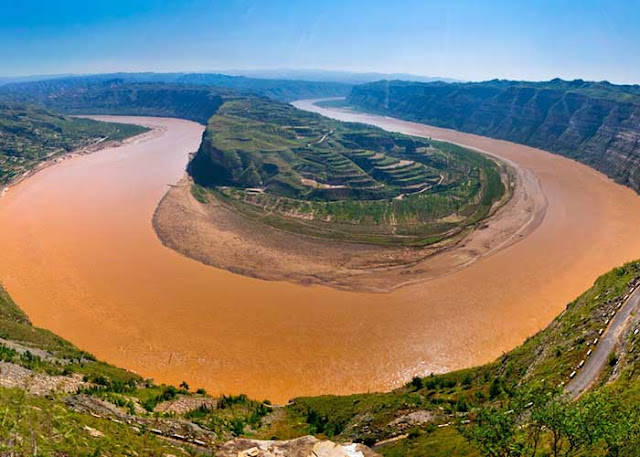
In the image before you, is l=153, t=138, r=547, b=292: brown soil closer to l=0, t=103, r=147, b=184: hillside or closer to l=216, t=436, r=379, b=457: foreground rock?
l=216, t=436, r=379, b=457: foreground rock

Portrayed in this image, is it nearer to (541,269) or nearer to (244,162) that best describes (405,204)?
(541,269)

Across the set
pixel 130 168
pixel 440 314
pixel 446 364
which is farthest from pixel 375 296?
pixel 130 168

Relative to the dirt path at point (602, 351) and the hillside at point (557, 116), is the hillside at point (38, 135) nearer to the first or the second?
the dirt path at point (602, 351)

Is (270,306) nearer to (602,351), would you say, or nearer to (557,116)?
(602,351)

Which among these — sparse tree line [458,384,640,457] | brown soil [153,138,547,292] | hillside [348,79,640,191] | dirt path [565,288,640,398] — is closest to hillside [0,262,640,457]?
sparse tree line [458,384,640,457]

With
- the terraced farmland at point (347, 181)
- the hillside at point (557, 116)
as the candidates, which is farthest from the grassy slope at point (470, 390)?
the hillside at point (557, 116)
